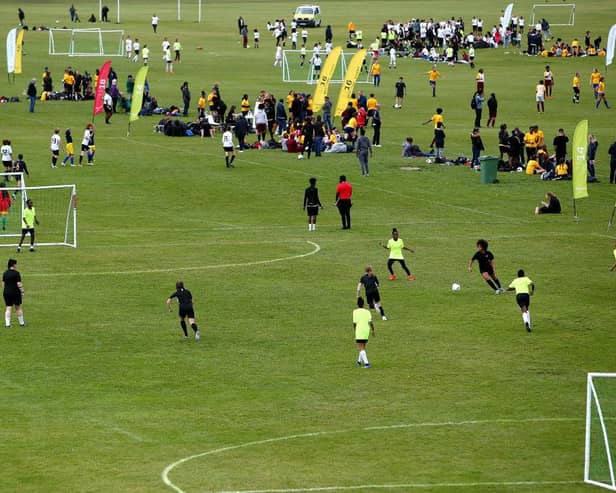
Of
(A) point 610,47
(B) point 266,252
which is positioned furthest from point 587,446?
(A) point 610,47

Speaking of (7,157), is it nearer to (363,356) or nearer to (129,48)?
(363,356)

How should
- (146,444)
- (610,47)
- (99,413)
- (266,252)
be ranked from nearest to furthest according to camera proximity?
(146,444), (99,413), (266,252), (610,47)

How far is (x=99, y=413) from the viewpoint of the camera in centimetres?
2998

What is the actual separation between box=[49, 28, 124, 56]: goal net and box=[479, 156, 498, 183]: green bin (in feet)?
174

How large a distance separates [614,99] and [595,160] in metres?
21.4

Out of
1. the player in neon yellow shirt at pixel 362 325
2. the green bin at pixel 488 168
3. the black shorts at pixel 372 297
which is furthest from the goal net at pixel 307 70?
the player in neon yellow shirt at pixel 362 325

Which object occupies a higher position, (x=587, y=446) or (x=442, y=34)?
(x=442, y=34)

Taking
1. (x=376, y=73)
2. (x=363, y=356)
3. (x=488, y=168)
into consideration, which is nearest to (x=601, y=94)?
(x=376, y=73)

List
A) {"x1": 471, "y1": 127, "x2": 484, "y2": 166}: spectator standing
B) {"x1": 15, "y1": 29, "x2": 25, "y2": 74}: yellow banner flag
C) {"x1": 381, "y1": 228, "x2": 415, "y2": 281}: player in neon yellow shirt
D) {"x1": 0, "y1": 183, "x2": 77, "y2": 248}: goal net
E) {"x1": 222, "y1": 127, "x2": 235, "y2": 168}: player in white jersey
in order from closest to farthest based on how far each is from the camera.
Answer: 1. {"x1": 381, "y1": 228, "x2": 415, "y2": 281}: player in neon yellow shirt
2. {"x1": 0, "y1": 183, "x2": 77, "y2": 248}: goal net
3. {"x1": 471, "y1": 127, "x2": 484, "y2": 166}: spectator standing
4. {"x1": 222, "y1": 127, "x2": 235, "y2": 168}: player in white jersey
5. {"x1": 15, "y1": 29, "x2": 25, "y2": 74}: yellow banner flag

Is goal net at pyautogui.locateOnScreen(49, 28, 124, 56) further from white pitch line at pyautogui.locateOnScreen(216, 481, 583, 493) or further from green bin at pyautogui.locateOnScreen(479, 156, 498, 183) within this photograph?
white pitch line at pyautogui.locateOnScreen(216, 481, 583, 493)

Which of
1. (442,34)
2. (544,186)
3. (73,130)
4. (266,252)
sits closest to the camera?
(266,252)

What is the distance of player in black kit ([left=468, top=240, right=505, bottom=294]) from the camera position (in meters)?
39.4

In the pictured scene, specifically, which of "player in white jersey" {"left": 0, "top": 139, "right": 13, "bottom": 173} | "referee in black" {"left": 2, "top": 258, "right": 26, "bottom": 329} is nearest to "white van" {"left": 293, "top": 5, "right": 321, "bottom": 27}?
"player in white jersey" {"left": 0, "top": 139, "right": 13, "bottom": 173}

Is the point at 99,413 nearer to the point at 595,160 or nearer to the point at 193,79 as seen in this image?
the point at 595,160
